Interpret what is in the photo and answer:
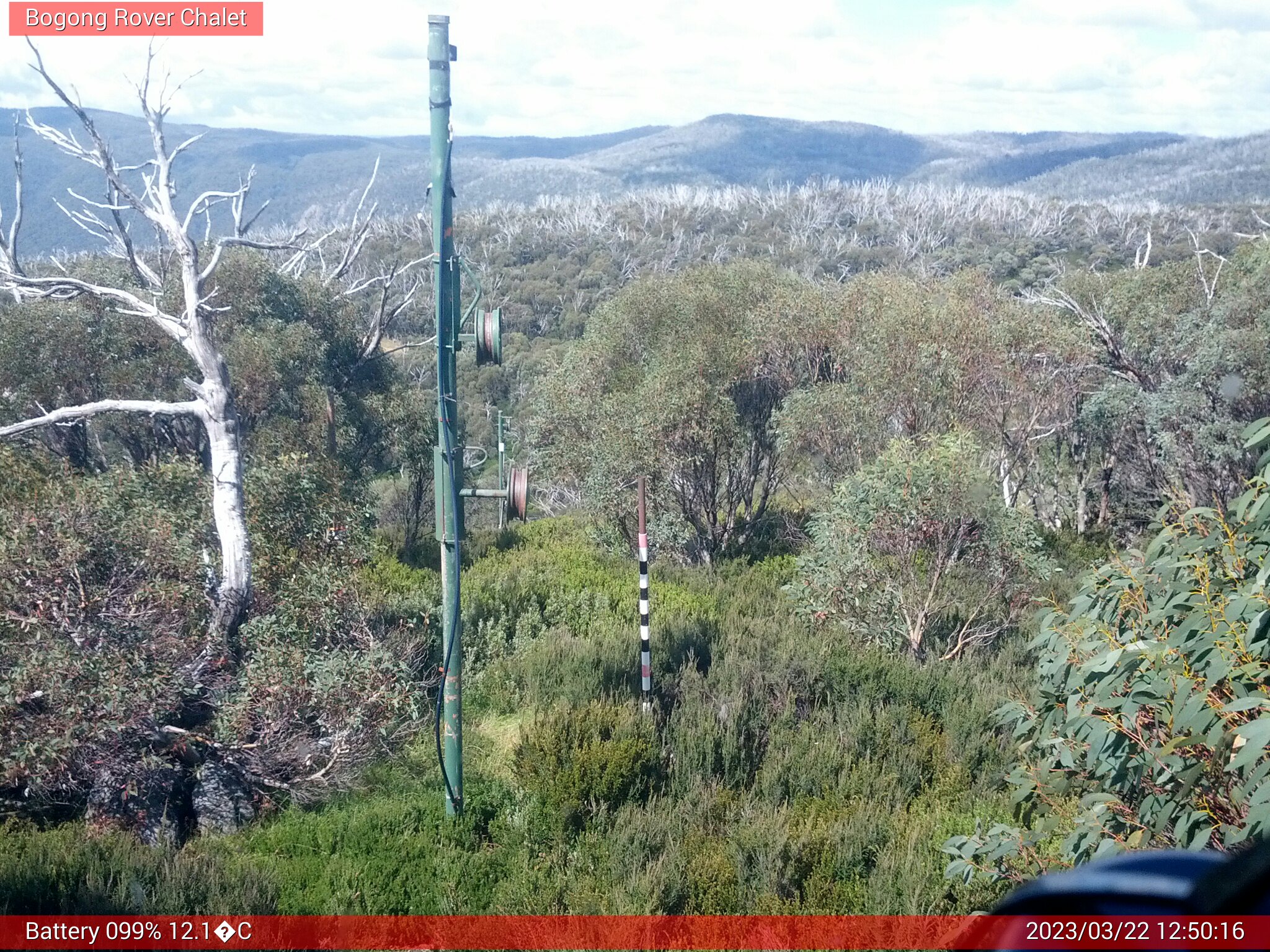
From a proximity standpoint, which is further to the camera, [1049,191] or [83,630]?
[1049,191]

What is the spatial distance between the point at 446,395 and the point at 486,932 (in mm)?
3177

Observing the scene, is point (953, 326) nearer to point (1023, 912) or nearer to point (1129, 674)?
point (1129, 674)

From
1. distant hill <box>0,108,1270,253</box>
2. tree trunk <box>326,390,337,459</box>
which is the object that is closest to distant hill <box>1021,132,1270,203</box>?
distant hill <box>0,108,1270,253</box>

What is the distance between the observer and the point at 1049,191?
114125mm

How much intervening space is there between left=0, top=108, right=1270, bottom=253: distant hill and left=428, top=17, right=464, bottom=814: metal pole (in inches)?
2953

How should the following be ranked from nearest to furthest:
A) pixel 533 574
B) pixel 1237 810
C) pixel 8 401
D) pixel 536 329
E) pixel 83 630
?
pixel 1237 810 < pixel 83 630 < pixel 8 401 < pixel 533 574 < pixel 536 329

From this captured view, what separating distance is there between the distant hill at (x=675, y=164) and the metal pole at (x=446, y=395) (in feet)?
246

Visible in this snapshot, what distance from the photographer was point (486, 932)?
17.2 feet

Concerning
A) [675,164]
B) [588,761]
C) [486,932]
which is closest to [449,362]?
[588,761]

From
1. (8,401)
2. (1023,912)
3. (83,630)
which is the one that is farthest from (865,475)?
(8,401)

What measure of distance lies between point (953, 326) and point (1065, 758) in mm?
11226

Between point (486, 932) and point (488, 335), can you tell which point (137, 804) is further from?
point (488, 335)

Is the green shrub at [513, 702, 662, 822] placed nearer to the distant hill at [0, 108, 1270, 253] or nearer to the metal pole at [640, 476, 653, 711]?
the metal pole at [640, 476, 653, 711]

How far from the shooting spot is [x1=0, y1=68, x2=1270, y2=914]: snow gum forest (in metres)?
4.36
